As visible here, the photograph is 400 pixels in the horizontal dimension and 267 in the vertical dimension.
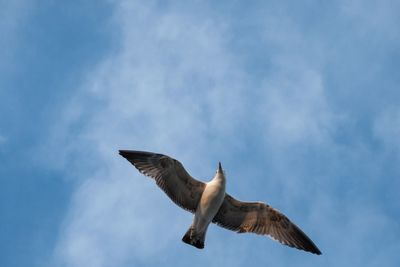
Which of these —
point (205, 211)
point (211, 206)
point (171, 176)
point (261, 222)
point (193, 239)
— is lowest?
point (193, 239)

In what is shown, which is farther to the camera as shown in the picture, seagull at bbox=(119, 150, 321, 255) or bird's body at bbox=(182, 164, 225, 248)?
seagull at bbox=(119, 150, 321, 255)

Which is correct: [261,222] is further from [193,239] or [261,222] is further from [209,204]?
[193,239]

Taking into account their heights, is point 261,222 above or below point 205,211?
above

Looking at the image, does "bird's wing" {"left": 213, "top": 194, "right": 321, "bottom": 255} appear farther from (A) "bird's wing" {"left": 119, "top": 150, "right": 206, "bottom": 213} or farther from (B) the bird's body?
(A) "bird's wing" {"left": 119, "top": 150, "right": 206, "bottom": 213}

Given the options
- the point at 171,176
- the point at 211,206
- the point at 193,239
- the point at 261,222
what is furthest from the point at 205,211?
the point at 261,222

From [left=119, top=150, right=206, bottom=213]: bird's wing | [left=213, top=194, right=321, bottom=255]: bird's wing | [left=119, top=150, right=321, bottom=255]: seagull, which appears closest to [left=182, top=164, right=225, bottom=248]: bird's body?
[left=119, top=150, right=321, bottom=255]: seagull

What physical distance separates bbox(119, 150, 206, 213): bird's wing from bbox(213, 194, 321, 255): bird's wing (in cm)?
101

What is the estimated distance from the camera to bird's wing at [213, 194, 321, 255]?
2378cm

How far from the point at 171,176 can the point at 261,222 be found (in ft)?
10.8

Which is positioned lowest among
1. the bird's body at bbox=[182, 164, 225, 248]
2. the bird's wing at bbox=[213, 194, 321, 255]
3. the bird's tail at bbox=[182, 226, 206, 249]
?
the bird's tail at bbox=[182, 226, 206, 249]

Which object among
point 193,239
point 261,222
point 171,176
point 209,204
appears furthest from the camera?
point 261,222

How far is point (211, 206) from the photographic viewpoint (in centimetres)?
2295

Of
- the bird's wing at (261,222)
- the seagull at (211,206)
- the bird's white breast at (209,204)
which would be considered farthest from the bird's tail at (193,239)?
the bird's wing at (261,222)

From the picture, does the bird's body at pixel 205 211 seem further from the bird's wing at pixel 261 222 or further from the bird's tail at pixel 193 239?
the bird's wing at pixel 261 222
